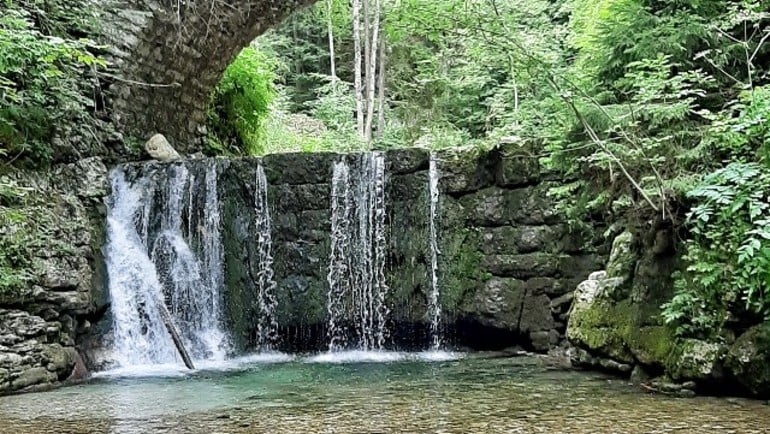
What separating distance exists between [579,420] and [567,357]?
9.46ft

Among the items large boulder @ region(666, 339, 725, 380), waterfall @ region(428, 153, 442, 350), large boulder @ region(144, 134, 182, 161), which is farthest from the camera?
large boulder @ region(144, 134, 182, 161)

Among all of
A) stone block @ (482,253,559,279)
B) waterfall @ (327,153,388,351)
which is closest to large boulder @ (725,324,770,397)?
stone block @ (482,253,559,279)

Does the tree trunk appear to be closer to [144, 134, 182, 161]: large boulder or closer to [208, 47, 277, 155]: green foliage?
[144, 134, 182, 161]: large boulder

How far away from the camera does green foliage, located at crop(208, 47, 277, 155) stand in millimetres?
11453

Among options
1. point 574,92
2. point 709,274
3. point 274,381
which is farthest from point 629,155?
point 274,381

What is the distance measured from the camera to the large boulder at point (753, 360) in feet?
14.7

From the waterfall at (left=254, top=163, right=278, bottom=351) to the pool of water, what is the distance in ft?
5.88

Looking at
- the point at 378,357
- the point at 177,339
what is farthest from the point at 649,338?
the point at 177,339

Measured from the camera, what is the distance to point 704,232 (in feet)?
16.6

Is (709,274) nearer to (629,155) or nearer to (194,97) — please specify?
(629,155)

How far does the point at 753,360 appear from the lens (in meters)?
4.53

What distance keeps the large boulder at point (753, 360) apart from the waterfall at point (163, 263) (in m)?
5.37

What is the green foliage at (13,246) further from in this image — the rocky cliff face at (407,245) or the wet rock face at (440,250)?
the wet rock face at (440,250)

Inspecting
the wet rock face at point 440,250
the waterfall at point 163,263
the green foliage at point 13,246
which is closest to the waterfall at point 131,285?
the waterfall at point 163,263
